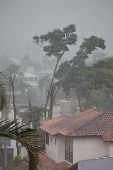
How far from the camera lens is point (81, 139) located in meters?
16.6

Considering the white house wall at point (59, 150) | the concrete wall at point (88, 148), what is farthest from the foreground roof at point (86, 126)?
the white house wall at point (59, 150)

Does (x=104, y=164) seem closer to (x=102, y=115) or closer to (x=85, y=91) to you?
(x=102, y=115)

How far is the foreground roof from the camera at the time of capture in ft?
54.7

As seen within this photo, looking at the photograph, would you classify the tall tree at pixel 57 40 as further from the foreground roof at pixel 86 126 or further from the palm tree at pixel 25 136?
the palm tree at pixel 25 136

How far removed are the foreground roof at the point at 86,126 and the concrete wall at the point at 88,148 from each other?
0.43m

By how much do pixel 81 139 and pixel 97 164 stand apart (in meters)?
2.83

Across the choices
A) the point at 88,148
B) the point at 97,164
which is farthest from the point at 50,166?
the point at 97,164

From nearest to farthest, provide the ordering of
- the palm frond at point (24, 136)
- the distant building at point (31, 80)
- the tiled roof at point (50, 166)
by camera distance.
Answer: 1. the palm frond at point (24, 136)
2. the tiled roof at point (50, 166)
3. the distant building at point (31, 80)

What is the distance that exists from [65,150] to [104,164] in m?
4.46

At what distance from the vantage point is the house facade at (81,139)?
16.5 m

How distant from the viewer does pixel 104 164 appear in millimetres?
14172

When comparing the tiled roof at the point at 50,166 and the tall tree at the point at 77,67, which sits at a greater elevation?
the tall tree at the point at 77,67

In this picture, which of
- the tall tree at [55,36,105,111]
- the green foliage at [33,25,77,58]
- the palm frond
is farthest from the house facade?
the green foliage at [33,25,77,58]

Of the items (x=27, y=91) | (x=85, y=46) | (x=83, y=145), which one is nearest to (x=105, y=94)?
(x=85, y=46)
